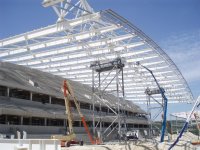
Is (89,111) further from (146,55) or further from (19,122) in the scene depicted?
(19,122)

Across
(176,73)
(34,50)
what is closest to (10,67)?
(34,50)

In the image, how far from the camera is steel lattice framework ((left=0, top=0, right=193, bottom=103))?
3238 centimetres

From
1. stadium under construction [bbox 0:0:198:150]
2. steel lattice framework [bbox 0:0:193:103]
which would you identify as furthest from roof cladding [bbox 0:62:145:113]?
steel lattice framework [bbox 0:0:193:103]

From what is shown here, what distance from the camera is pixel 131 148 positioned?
26.4 meters

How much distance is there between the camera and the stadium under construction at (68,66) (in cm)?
3297

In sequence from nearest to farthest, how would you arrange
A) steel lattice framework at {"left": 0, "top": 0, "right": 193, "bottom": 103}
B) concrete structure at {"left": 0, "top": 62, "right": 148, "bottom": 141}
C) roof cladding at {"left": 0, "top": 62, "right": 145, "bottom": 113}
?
steel lattice framework at {"left": 0, "top": 0, "right": 193, "bottom": 103}
concrete structure at {"left": 0, "top": 62, "right": 148, "bottom": 141}
roof cladding at {"left": 0, "top": 62, "right": 145, "bottom": 113}

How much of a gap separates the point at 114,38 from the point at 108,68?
484cm

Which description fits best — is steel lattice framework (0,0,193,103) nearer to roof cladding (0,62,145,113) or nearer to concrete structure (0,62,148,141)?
roof cladding (0,62,145,113)

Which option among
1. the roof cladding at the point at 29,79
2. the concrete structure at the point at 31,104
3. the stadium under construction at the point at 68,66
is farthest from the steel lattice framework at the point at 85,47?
the concrete structure at the point at 31,104

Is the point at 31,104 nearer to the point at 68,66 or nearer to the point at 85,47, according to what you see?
the point at 85,47

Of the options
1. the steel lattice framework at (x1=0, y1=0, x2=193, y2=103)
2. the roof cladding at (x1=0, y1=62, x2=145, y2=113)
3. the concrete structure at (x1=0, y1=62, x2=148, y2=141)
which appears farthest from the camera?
the roof cladding at (x1=0, y1=62, x2=145, y2=113)

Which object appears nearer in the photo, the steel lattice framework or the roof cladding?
the steel lattice framework

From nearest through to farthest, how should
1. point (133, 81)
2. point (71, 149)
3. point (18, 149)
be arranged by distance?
point (18, 149) → point (71, 149) → point (133, 81)

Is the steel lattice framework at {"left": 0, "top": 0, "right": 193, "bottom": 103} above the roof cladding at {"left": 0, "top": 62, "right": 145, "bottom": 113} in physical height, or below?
above
